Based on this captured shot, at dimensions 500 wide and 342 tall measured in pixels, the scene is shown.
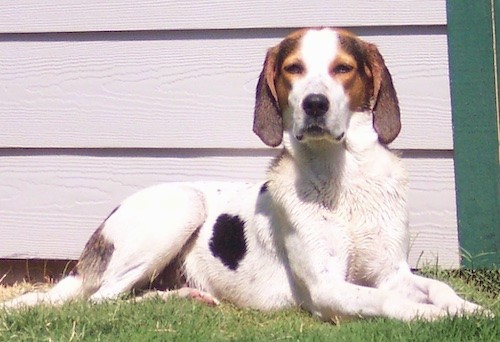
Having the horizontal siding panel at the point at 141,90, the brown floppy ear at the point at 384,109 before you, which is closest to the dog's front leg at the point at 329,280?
the brown floppy ear at the point at 384,109

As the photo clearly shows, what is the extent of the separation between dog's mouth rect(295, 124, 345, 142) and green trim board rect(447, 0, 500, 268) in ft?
3.89

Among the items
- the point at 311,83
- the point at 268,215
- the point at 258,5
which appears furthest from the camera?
the point at 258,5

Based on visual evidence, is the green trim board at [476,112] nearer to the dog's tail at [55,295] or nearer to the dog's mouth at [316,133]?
the dog's mouth at [316,133]

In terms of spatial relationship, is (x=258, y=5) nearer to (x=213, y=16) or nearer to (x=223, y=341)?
(x=213, y=16)

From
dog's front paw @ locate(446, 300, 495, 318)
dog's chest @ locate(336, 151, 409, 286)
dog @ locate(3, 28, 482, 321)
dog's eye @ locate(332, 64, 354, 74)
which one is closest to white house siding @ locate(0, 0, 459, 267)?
dog @ locate(3, 28, 482, 321)

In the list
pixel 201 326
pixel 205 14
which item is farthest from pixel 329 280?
pixel 205 14

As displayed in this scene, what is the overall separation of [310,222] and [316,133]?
1.44 ft

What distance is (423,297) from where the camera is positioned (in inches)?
178

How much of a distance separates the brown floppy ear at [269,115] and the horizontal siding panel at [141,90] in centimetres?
81

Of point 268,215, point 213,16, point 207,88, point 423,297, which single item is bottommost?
point 423,297

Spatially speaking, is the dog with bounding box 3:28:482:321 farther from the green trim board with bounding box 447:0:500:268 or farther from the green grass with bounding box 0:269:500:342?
the green trim board with bounding box 447:0:500:268

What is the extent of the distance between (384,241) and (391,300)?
0.47 metres

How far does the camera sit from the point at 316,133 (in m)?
4.44

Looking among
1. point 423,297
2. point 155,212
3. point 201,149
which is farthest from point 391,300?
point 201,149
